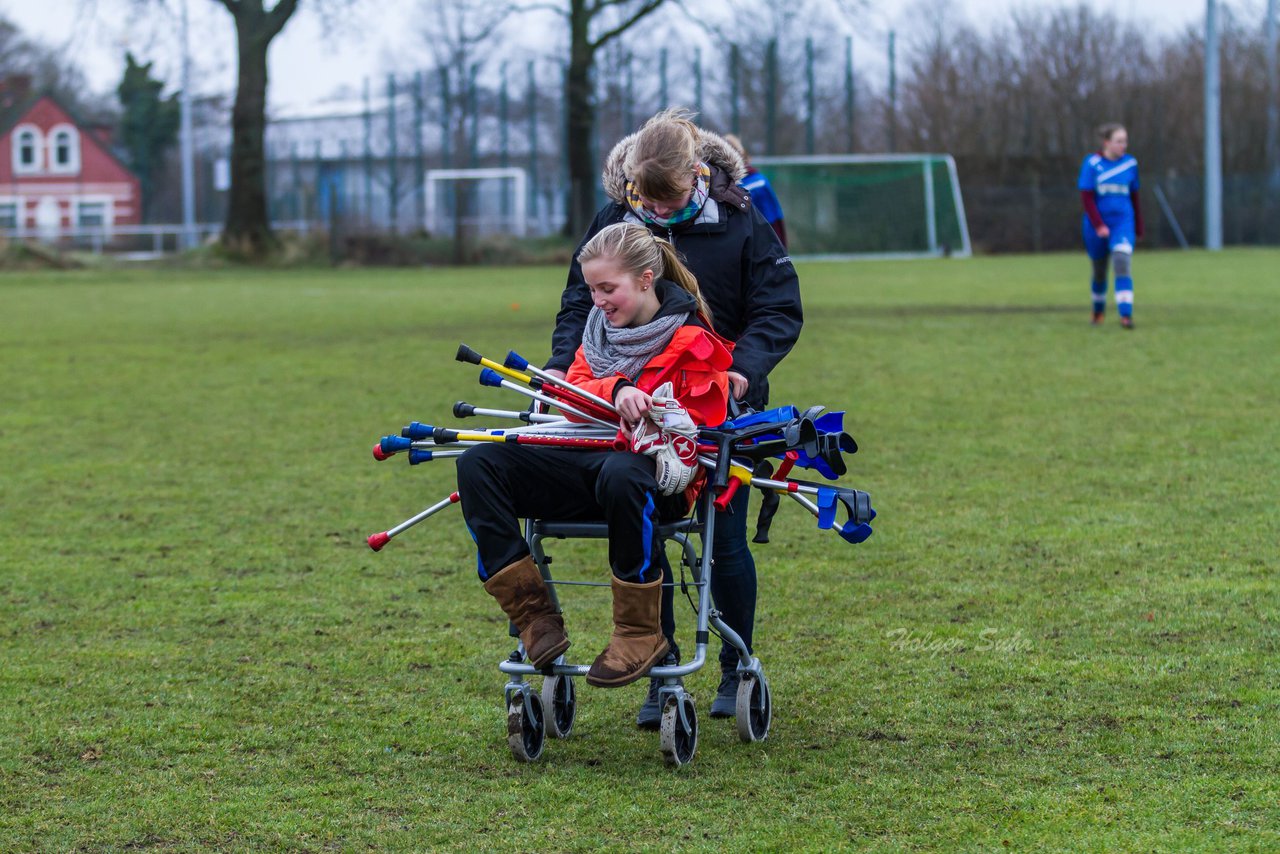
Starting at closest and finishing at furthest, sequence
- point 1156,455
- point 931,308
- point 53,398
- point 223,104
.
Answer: point 1156,455, point 53,398, point 931,308, point 223,104

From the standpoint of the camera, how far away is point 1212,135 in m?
36.9

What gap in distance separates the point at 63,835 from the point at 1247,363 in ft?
35.0

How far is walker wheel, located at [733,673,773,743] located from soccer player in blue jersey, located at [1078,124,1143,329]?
1197 centimetres

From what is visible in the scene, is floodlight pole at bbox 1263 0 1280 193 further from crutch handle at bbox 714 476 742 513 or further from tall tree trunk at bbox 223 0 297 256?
crutch handle at bbox 714 476 742 513

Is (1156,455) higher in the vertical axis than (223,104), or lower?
lower

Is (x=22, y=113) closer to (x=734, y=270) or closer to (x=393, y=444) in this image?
(x=734, y=270)

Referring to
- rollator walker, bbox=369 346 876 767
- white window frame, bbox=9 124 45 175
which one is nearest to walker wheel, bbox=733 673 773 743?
rollator walker, bbox=369 346 876 767

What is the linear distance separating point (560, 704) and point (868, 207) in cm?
3283

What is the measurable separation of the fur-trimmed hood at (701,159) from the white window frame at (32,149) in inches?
2615

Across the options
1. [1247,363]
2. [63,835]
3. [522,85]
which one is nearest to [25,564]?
[63,835]

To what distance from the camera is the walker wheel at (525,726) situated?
12.9 ft

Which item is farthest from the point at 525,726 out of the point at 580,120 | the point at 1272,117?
the point at 1272,117

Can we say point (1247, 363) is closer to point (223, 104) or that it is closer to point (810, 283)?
point (810, 283)

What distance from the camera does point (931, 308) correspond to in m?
19.2
